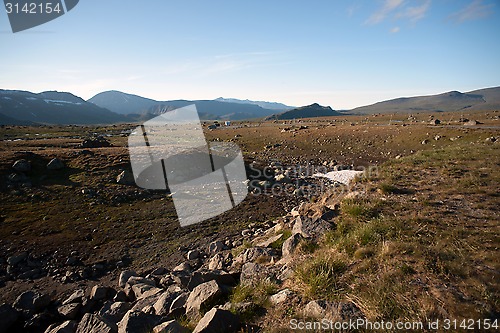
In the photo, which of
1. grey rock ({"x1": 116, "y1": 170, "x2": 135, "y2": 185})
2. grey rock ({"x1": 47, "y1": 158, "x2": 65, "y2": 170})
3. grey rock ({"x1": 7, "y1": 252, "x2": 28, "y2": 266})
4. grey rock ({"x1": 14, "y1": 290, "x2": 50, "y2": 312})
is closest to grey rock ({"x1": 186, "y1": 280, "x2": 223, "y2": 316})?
grey rock ({"x1": 14, "y1": 290, "x2": 50, "y2": 312})

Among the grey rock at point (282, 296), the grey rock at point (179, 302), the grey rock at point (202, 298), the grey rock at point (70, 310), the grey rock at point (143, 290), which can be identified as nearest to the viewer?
the grey rock at point (282, 296)

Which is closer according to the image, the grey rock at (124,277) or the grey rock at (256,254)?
the grey rock at (256,254)

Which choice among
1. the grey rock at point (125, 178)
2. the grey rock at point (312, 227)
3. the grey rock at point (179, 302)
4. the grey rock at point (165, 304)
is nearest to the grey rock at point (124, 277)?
the grey rock at point (165, 304)

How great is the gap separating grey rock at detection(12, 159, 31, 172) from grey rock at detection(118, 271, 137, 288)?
19423 mm

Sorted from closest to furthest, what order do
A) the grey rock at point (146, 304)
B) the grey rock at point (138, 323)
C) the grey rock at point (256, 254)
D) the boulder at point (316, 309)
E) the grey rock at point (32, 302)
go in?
the boulder at point (316, 309)
the grey rock at point (138, 323)
the grey rock at point (146, 304)
the grey rock at point (256, 254)
the grey rock at point (32, 302)

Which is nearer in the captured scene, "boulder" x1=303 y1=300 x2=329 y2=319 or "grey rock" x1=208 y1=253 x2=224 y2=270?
"boulder" x1=303 y1=300 x2=329 y2=319

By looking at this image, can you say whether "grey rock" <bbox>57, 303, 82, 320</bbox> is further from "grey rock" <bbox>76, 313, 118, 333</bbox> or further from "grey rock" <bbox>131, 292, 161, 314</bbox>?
"grey rock" <bbox>76, 313, 118, 333</bbox>

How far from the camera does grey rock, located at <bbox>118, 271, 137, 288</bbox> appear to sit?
10841mm

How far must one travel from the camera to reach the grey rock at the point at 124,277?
35.6 ft

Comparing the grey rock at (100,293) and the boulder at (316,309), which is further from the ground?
the boulder at (316,309)

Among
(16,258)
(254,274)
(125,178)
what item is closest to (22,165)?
(125,178)

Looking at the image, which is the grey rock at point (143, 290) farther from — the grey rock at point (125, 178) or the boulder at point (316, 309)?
the grey rock at point (125, 178)

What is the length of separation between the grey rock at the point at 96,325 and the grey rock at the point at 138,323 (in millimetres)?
278

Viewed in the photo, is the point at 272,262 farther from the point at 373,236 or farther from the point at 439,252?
the point at 439,252
